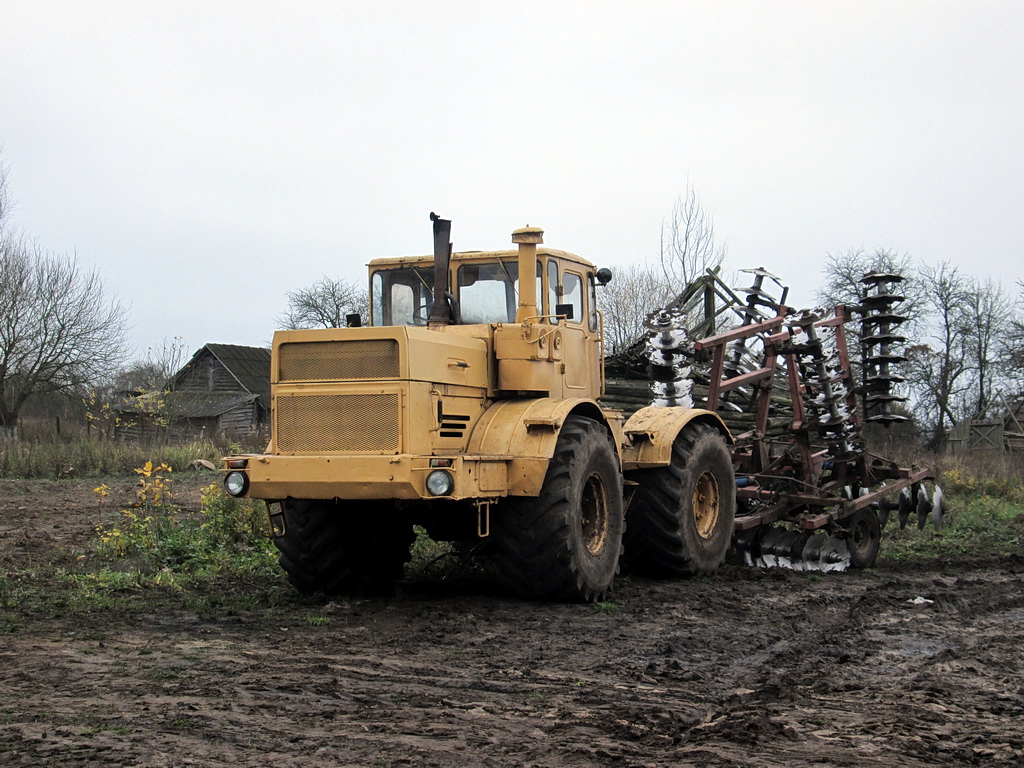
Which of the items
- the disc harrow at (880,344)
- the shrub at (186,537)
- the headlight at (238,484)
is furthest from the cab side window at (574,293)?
the disc harrow at (880,344)

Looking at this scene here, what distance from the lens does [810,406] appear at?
13469 millimetres

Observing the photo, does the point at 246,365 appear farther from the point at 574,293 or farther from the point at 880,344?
the point at 574,293

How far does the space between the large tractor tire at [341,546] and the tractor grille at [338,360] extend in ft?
3.39

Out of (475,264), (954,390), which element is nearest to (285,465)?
(475,264)

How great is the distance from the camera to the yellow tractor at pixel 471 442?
27.4 ft

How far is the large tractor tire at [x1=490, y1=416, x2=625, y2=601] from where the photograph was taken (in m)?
8.61

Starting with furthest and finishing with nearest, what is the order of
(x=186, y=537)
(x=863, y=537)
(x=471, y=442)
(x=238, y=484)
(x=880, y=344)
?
1. (x=880, y=344)
2. (x=863, y=537)
3. (x=186, y=537)
4. (x=471, y=442)
5. (x=238, y=484)

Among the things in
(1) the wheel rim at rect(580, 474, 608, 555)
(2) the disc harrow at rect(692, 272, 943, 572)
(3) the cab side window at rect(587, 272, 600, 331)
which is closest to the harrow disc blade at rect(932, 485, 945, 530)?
(2) the disc harrow at rect(692, 272, 943, 572)

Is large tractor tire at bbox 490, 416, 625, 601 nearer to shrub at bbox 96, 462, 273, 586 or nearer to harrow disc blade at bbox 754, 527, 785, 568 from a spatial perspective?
shrub at bbox 96, 462, 273, 586

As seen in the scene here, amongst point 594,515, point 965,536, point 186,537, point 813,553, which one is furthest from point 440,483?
point 965,536

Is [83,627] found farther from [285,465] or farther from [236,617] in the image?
[285,465]

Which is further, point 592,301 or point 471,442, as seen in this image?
point 592,301

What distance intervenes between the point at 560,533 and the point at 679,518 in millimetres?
2142

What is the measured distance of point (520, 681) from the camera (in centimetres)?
624
